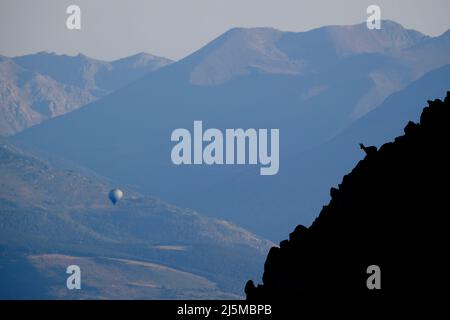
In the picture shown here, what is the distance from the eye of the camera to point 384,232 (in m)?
27.0

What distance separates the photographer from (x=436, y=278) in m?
24.8

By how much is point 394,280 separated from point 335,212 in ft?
13.2

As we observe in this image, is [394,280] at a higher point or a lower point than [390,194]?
lower

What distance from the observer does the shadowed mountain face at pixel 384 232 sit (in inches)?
1010

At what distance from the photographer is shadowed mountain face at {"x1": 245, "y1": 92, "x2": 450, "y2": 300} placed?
25.7 m
